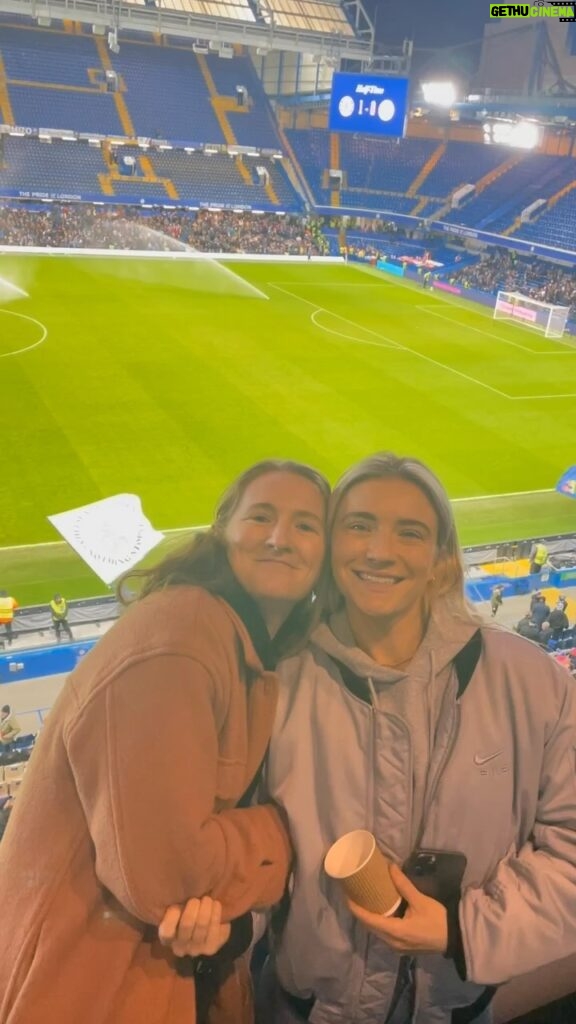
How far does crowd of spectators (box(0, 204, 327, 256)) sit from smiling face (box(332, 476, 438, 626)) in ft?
90.1

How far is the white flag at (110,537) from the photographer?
638 cm

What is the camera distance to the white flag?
20.9ft

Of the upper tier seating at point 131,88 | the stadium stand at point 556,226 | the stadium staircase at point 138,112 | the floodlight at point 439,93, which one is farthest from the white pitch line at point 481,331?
the upper tier seating at point 131,88

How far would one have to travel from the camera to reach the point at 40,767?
142cm

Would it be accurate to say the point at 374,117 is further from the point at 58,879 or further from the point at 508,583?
the point at 58,879

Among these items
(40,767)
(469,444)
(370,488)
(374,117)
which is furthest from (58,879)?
(374,117)

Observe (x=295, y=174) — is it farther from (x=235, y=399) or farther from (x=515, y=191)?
(x=235, y=399)

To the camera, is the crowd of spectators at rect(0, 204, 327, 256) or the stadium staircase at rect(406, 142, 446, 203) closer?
the crowd of spectators at rect(0, 204, 327, 256)

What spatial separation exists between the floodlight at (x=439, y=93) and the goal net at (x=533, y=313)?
9.26m

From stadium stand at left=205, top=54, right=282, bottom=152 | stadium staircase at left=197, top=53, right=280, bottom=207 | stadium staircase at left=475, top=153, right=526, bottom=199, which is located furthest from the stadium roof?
stadium staircase at left=475, top=153, right=526, bottom=199

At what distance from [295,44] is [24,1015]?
33053 millimetres

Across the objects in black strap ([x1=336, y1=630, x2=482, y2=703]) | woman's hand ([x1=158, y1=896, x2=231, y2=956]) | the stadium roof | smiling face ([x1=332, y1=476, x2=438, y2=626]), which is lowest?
woman's hand ([x1=158, y1=896, x2=231, y2=956])

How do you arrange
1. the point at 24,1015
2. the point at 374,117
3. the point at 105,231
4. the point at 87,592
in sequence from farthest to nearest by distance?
the point at 105,231
the point at 374,117
the point at 87,592
the point at 24,1015

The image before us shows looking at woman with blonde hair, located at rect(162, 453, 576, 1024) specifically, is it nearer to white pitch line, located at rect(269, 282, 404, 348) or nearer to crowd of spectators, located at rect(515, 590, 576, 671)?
crowd of spectators, located at rect(515, 590, 576, 671)
